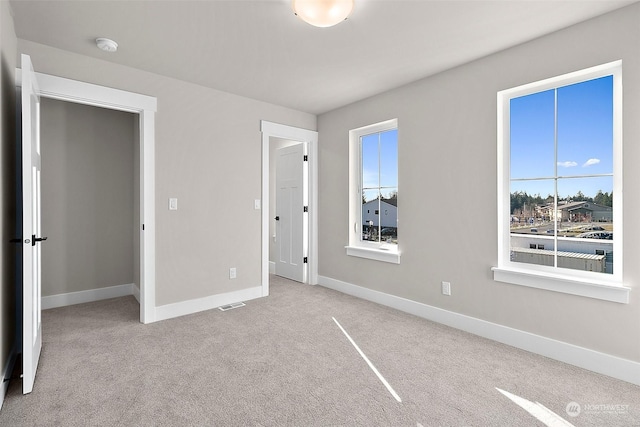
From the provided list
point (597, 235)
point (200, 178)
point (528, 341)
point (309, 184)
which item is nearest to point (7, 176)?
point (200, 178)

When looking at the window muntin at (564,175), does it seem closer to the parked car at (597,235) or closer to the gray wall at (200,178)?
the parked car at (597,235)

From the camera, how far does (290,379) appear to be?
2154 mm

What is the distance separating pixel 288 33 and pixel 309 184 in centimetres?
243

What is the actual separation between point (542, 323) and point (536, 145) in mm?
1437

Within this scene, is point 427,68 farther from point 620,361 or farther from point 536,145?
point 620,361

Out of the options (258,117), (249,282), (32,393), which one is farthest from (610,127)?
(32,393)

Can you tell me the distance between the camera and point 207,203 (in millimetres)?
3635

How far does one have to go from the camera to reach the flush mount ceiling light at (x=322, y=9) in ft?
6.26

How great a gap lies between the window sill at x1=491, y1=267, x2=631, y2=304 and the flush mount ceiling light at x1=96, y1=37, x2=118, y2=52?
3.69 m

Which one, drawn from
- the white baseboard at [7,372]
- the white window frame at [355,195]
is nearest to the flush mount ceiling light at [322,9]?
the white window frame at [355,195]

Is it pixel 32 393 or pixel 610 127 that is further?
pixel 610 127

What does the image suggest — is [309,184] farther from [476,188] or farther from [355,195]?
[476,188]

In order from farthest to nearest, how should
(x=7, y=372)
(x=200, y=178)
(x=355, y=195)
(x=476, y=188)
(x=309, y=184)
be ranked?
1. (x=309, y=184)
2. (x=355, y=195)
3. (x=200, y=178)
4. (x=476, y=188)
5. (x=7, y=372)

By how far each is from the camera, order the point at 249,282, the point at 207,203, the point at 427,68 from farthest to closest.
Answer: the point at 249,282 → the point at 207,203 → the point at 427,68
